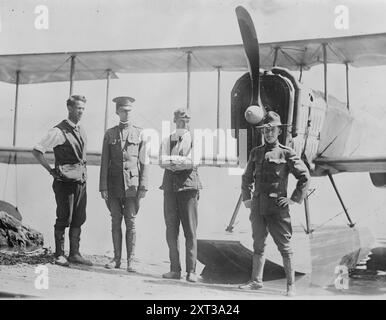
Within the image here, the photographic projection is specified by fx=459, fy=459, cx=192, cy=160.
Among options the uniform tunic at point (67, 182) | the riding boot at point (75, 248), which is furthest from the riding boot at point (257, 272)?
the uniform tunic at point (67, 182)

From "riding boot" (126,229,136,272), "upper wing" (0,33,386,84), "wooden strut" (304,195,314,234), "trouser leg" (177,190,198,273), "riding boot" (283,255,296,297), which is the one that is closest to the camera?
"riding boot" (283,255,296,297)

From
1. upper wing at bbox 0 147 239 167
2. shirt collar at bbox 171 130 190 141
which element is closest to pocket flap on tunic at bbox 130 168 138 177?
upper wing at bbox 0 147 239 167

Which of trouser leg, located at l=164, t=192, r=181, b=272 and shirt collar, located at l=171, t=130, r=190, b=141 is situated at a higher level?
shirt collar, located at l=171, t=130, r=190, b=141

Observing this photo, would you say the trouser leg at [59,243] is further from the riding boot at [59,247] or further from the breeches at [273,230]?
the breeches at [273,230]

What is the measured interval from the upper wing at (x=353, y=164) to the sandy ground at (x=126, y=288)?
4.08ft

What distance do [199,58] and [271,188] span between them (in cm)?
168

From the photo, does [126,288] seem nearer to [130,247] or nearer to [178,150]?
[130,247]

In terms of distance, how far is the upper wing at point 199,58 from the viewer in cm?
408

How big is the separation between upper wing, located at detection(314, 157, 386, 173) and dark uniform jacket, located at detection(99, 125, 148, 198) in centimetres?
167

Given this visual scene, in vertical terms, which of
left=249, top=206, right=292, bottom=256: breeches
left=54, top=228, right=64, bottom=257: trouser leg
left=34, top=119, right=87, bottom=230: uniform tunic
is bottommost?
left=54, top=228, right=64, bottom=257: trouser leg

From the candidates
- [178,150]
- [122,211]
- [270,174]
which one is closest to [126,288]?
[122,211]

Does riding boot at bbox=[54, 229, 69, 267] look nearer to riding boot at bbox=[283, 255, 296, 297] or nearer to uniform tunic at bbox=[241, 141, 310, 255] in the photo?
uniform tunic at bbox=[241, 141, 310, 255]

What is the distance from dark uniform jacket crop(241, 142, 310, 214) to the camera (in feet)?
10.5

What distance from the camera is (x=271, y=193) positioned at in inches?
127
